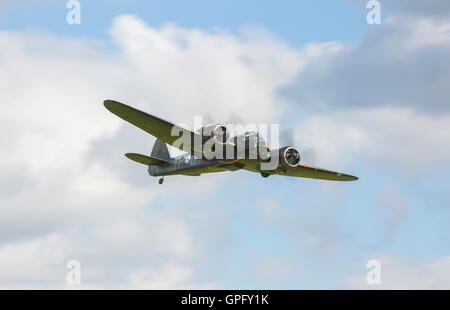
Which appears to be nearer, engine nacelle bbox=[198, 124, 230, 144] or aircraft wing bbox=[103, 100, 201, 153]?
aircraft wing bbox=[103, 100, 201, 153]

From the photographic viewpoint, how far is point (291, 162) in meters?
31.1

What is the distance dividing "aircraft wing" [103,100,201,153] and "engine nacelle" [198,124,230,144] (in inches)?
16.0

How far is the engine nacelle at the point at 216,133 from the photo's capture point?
2964 cm

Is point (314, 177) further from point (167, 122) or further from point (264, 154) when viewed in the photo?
point (167, 122)

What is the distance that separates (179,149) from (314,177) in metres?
9.63

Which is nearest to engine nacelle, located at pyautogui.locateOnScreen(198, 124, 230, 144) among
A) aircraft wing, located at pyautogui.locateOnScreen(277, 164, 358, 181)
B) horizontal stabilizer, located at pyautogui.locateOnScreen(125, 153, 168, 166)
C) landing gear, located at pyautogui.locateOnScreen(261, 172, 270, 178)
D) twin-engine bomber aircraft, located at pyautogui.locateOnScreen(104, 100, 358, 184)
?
twin-engine bomber aircraft, located at pyautogui.locateOnScreen(104, 100, 358, 184)

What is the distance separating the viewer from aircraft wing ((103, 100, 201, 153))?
28.9 meters

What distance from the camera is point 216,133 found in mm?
29734

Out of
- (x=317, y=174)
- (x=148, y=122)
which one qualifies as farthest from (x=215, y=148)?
(x=317, y=174)

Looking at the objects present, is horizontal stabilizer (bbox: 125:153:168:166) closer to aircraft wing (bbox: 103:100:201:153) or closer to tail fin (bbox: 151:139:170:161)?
tail fin (bbox: 151:139:170:161)

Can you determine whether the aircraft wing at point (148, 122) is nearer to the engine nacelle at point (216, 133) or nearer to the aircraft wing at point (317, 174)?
the engine nacelle at point (216, 133)
